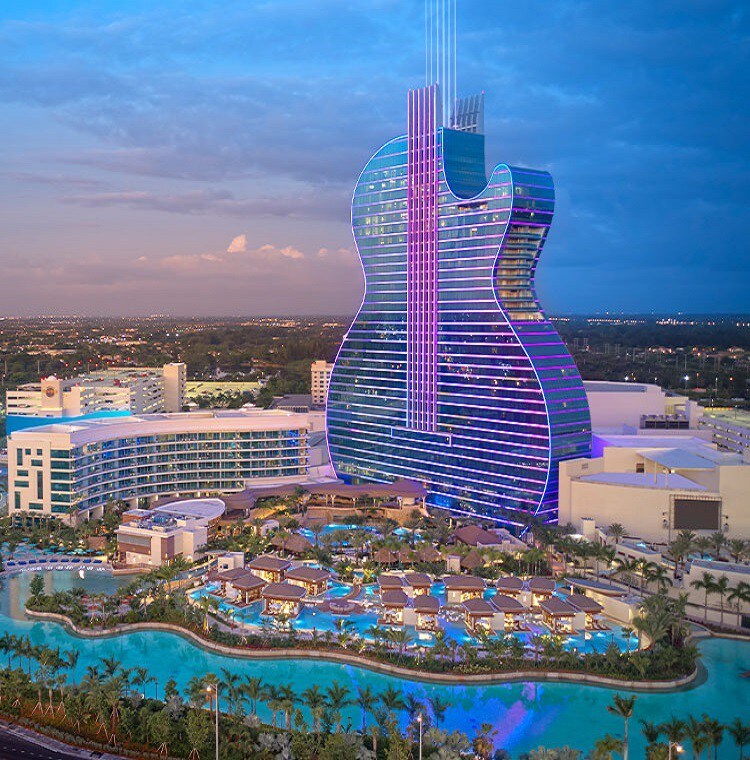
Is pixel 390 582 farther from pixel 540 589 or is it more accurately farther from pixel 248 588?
pixel 540 589

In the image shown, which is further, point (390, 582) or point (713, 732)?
point (390, 582)

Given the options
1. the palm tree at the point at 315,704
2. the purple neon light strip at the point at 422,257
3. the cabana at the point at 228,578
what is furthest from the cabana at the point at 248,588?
the purple neon light strip at the point at 422,257

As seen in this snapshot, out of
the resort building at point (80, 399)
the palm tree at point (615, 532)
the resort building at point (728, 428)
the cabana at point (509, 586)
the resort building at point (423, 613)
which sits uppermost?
the resort building at point (80, 399)

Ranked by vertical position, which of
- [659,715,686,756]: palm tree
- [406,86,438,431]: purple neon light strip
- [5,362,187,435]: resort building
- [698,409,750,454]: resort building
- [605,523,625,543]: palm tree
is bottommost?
[659,715,686,756]: palm tree

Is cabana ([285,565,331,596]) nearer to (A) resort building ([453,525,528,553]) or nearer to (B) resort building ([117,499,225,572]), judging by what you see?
(B) resort building ([117,499,225,572])

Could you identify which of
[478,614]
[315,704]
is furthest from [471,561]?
[315,704]

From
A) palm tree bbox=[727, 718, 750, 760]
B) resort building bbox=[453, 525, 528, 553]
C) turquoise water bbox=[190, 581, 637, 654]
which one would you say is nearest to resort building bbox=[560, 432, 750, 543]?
resort building bbox=[453, 525, 528, 553]

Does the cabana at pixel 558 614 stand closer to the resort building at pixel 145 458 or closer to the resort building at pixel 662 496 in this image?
the resort building at pixel 662 496
